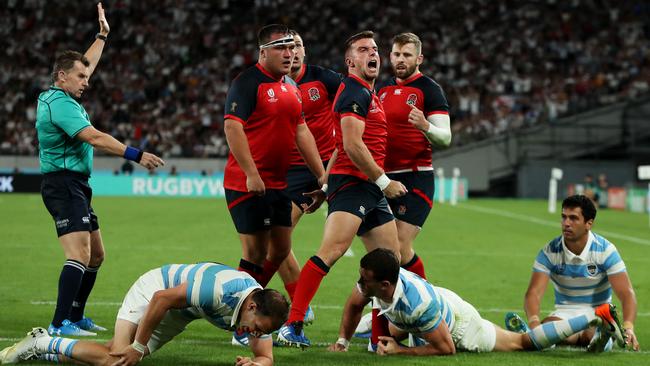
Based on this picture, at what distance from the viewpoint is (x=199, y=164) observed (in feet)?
133

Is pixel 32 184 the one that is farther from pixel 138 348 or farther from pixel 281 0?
pixel 138 348

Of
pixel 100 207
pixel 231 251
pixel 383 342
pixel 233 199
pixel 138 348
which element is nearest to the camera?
pixel 138 348

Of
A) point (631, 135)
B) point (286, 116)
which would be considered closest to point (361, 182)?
point (286, 116)

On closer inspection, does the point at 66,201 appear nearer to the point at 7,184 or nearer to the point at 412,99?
the point at 412,99

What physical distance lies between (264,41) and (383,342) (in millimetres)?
2594

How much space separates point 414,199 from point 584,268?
5.49ft

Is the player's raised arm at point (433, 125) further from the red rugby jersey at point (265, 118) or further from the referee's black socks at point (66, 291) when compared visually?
the referee's black socks at point (66, 291)

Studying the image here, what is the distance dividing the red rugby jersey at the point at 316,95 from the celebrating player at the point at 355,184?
5.93 feet

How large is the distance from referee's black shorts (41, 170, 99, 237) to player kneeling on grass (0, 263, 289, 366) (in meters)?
1.47

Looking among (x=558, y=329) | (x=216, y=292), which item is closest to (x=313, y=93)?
(x=558, y=329)

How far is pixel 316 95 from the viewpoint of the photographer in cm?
963

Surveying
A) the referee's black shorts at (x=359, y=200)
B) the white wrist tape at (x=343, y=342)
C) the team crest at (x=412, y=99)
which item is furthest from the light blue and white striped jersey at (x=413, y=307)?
the team crest at (x=412, y=99)

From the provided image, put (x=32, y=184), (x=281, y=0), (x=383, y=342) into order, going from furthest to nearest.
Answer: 1. (x=281, y=0)
2. (x=32, y=184)
3. (x=383, y=342)

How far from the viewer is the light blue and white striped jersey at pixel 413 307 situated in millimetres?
6863
